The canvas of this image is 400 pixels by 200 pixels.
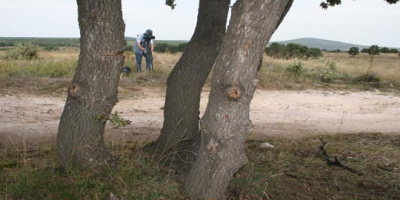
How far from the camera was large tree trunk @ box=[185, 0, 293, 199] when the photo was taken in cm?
369

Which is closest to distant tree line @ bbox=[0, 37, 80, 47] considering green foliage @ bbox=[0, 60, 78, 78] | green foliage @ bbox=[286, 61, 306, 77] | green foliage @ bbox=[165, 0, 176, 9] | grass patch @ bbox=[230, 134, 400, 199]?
green foliage @ bbox=[0, 60, 78, 78]

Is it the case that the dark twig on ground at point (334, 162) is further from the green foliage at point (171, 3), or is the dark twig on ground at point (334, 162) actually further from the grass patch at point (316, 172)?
the green foliage at point (171, 3)

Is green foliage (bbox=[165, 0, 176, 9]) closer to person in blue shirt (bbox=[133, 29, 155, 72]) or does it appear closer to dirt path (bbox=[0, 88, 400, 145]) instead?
dirt path (bbox=[0, 88, 400, 145])

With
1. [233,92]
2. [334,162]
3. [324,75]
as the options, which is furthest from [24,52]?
[233,92]

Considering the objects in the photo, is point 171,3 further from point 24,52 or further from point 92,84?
point 24,52

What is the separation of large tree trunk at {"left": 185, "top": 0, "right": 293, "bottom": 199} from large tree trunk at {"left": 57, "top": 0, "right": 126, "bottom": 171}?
3.30ft

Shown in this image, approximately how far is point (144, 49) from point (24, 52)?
31.6ft

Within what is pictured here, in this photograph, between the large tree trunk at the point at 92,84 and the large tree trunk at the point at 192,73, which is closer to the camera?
the large tree trunk at the point at 92,84

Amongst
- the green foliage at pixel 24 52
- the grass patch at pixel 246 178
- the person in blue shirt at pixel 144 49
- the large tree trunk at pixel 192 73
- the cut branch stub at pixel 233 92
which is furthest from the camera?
the green foliage at pixel 24 52

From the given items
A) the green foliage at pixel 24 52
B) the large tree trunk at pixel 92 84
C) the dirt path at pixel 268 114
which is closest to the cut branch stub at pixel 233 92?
the large tree trunk at pixel 92 84

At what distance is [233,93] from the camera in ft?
12.1

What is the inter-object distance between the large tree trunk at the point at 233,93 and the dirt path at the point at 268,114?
2.59m

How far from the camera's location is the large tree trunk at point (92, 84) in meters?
4.19

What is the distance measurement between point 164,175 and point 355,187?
2022 mm
